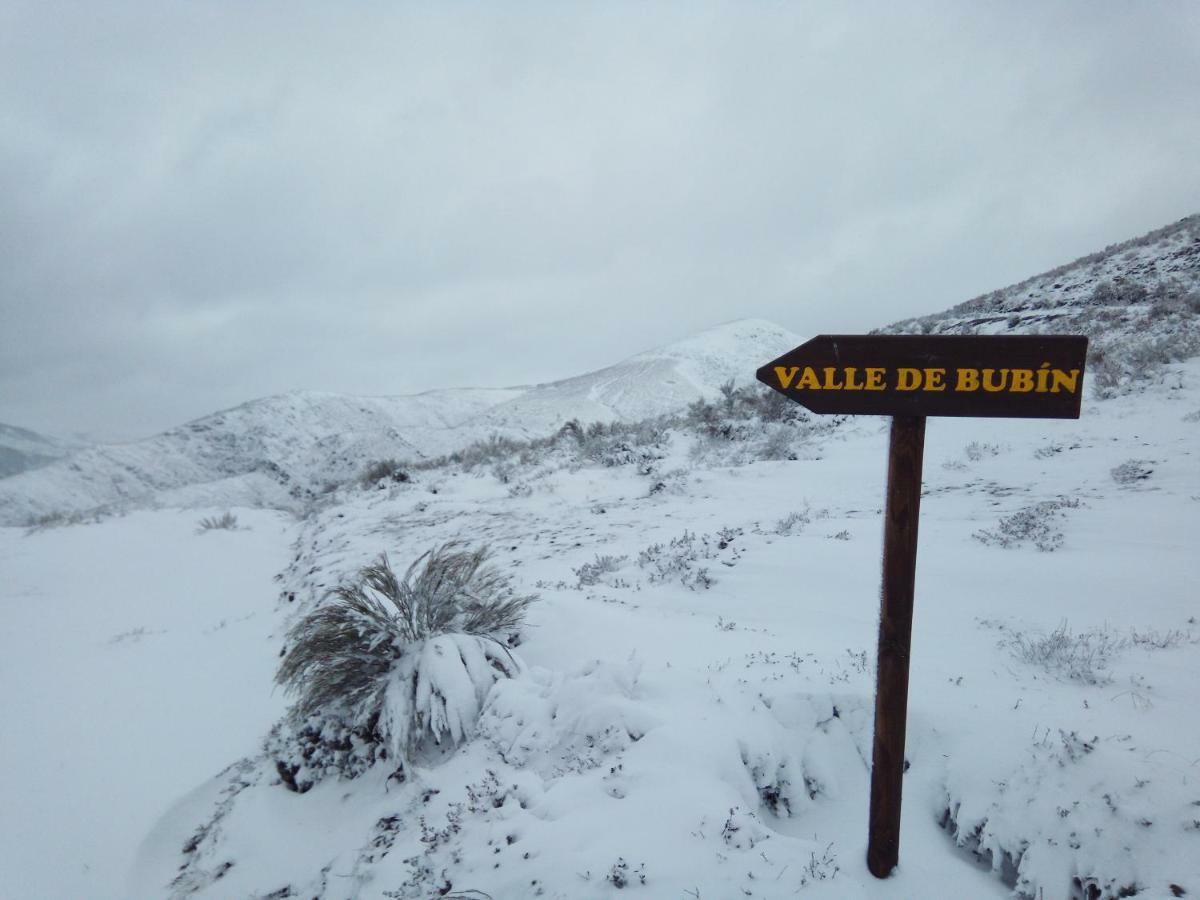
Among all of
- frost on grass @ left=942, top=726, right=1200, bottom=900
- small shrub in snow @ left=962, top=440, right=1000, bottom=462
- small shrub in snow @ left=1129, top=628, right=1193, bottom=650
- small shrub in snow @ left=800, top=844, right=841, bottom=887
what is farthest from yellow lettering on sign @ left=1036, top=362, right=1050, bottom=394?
small shrub in snow @ left=962, top=440, right=1000, bottom=462

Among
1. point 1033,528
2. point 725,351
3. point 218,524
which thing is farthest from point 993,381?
point 725,351

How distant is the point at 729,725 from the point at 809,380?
6.53 ft

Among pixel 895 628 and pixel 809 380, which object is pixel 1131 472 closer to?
pixel 895 628

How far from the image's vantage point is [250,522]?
44.7 feet

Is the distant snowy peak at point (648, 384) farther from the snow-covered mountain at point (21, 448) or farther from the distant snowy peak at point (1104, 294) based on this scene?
the snow-covered mountain at point (21, 448)

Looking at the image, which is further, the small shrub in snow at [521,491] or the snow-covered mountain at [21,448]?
the snow-covered mountain at [21,448]

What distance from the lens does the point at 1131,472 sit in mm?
6234

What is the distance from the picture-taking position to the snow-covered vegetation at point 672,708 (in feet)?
7.93

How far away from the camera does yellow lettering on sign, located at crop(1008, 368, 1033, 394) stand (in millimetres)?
2057

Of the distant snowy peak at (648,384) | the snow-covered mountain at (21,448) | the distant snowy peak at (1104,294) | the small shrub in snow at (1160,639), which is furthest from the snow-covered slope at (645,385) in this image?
the snow-covered mountain at (21,448)

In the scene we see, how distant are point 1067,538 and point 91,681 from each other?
31.7 feet

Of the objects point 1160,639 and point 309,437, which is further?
point 309,437

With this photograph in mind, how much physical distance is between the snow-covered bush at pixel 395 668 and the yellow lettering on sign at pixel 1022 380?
10.8 ft

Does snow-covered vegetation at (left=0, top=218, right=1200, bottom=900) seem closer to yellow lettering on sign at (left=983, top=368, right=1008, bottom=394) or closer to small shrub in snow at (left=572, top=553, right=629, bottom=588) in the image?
small shrub in snow at (left=572, top=553, right=629, bottom=588)
